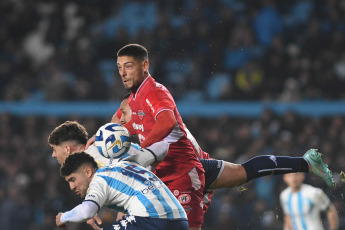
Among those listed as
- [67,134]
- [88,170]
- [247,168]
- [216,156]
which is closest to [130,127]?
[67,134]

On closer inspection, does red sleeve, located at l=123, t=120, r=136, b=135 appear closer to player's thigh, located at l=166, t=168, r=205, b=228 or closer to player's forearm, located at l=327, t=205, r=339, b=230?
player's thigh, located at l=166, t=168, r=205, b=228

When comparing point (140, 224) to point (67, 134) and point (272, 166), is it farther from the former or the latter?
point (272, 166)

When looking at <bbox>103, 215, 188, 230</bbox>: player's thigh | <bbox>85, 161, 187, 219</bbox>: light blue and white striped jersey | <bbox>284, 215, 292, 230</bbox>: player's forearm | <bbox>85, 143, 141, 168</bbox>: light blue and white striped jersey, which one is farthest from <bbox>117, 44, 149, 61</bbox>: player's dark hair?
<bbox>284, 215, 292, 230</bbox>: player's forearm

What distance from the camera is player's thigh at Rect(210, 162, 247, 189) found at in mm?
6898

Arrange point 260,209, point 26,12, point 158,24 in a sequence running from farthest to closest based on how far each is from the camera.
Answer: point 26,12 → point 158,24 → point 260,209

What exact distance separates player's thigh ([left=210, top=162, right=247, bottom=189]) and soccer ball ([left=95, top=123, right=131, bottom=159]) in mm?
1419

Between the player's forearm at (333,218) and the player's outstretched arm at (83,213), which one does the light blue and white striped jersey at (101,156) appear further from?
the player's forearm at (333,218)

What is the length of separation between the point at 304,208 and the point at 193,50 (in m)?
5.28

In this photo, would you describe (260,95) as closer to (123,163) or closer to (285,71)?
(285,71)

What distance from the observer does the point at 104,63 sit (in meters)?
15.3

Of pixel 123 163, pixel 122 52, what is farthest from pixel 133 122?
pixel 123 163

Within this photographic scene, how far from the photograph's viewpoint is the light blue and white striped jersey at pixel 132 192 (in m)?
5.04

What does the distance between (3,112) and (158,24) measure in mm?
3885

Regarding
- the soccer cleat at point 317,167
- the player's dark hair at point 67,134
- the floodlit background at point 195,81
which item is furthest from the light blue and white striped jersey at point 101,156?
the floodlit background at point 195,81
